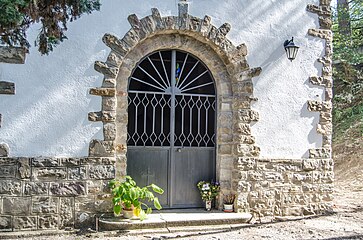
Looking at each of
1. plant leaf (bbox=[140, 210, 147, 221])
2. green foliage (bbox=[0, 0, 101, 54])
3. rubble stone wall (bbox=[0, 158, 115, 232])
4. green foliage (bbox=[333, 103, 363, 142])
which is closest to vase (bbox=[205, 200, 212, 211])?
plant leaf (bbox=[140, 210, 147, 221])

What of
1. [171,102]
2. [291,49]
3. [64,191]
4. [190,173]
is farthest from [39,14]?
[291,49]

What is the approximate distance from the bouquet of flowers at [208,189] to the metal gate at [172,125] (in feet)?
0.35

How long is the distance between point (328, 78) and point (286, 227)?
2.40 m

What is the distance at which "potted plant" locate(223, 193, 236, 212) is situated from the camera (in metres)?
5.48

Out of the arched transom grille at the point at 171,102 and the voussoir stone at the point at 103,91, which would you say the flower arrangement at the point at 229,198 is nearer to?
the arched transom grille at the point at 171,102

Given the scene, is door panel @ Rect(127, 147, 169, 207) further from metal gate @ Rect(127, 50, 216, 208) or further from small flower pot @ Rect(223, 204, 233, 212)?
small flower pot @ Rect(223, 204, 233, 212)

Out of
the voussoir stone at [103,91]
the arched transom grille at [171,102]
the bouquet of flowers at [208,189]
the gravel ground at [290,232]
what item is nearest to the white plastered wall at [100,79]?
the voussoir stone at [103,91]

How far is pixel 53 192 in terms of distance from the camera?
475 cm

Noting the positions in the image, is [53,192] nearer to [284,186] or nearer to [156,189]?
[156,189]

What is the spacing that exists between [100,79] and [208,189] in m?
2.12

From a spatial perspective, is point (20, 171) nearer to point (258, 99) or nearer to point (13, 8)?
point (13, 8)

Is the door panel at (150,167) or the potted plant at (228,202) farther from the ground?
the door panel at (150,167)

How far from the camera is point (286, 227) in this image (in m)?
5.21

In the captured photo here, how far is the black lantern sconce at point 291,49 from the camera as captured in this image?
18.8ft
